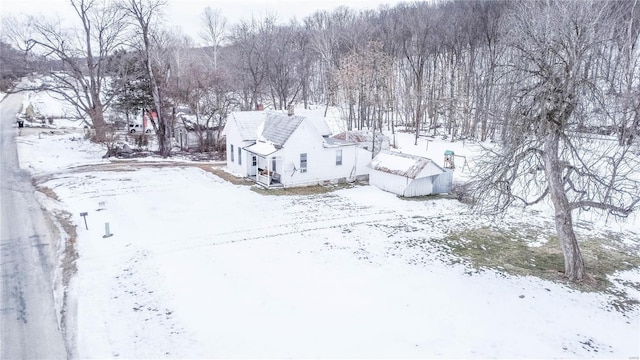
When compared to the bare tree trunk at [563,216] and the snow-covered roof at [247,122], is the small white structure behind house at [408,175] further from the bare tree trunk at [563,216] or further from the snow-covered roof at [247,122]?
the bare tree trunk at [563,216]

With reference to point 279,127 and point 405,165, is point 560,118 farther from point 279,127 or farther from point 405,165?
point 279,127

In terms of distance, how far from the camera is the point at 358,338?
10852 millimetres

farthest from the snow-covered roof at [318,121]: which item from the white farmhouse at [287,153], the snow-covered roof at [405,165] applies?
the snow-covered roof at [405,165]

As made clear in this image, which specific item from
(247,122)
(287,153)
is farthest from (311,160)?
(247,122)

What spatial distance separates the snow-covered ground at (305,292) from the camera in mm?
10656

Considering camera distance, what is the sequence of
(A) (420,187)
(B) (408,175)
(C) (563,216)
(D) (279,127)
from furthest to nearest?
(D) (279,127) < (A) (420,187) < (B) (408,175) < (C) (563,216)

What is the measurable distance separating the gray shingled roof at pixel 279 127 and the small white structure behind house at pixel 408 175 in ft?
18.2

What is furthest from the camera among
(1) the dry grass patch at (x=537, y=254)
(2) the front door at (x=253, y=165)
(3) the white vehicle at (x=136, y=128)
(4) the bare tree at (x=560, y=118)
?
(3) the white vehicle at (x=136, y=128)

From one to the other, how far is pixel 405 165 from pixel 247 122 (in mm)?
11367

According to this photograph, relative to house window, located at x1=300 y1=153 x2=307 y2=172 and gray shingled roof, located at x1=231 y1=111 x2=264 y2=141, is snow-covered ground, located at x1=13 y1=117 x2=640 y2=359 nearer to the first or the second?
house window, located at x1=300 y1=153 x2=307 y2=172

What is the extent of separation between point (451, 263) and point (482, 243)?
9.76ft

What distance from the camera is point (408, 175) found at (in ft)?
79.4

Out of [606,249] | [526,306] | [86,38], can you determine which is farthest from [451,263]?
[86,38]

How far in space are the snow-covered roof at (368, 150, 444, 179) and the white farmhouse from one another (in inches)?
92.2
